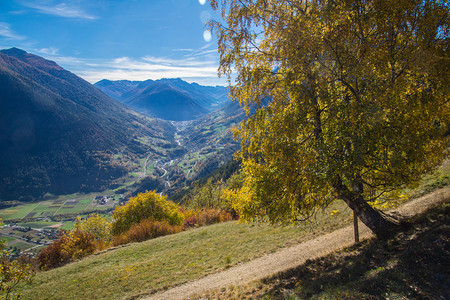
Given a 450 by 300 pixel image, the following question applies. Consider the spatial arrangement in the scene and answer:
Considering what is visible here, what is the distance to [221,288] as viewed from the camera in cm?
1109

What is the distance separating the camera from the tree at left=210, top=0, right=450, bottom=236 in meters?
8.15

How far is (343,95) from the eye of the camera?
9.66m

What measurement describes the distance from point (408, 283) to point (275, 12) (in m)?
10.9

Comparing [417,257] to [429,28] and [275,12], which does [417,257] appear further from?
[275,12]

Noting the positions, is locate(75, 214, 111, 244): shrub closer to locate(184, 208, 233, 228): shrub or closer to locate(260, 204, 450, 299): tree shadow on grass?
locate(184, 208, 233, 228): shrub

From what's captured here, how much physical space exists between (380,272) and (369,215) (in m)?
4.04

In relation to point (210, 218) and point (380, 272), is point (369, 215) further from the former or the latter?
point (210, 218)

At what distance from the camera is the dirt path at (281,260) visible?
11656mm

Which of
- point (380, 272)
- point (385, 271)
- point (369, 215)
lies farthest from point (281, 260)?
point (385, 271)

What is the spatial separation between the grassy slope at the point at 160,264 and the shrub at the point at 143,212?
17525mm

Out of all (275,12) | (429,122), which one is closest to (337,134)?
(429,122)

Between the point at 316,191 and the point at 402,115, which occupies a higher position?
the point at 402,115

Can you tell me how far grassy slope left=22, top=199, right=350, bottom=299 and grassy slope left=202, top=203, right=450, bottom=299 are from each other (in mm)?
4593

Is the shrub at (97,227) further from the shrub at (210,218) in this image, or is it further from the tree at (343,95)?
the tree at (343,95)
